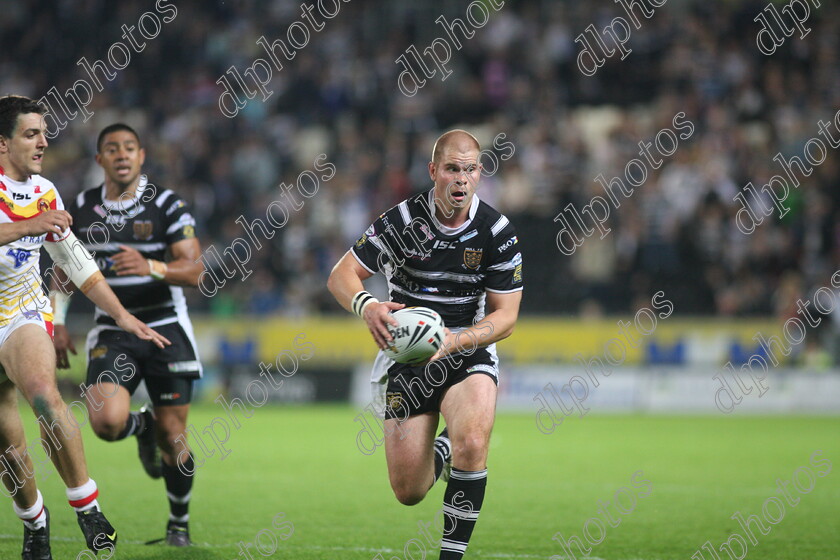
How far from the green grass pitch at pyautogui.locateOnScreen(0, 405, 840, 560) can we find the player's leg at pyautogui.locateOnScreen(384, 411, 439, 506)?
681mm

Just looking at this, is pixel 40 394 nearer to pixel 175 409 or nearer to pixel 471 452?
pixel 175 409

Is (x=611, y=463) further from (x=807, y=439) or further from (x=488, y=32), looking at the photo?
(x=488, y=32)

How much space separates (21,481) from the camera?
6148 mm

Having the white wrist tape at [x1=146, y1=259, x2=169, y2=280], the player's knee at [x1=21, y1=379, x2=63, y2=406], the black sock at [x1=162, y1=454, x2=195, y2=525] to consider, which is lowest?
the player's knee at [x1=21, y1=379, x2=63, y2=406]

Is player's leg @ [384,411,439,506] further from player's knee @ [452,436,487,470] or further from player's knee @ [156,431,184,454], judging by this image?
player's knee @ [156,431,184,454]

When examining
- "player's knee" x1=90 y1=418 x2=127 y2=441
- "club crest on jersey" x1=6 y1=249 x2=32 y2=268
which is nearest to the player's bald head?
"club crest on jersey" x1=6 y1=249 x2=32 y2=268

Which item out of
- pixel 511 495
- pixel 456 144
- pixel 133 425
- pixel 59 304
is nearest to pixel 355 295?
pixel 456 144

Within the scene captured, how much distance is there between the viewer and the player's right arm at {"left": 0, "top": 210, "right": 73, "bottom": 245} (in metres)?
5.92

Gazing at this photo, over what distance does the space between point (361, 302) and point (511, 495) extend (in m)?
4.33

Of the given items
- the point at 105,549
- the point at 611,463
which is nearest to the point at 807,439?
the point at 611,463

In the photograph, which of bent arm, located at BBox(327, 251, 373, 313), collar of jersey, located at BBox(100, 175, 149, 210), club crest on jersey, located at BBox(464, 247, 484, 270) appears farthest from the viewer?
collar of jersey, located at BBox(100, 175, 149, 210)

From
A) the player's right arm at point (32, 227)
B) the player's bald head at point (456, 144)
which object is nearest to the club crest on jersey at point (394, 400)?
the player's bald head at point (456, 144)

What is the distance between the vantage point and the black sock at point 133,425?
25.3 feet

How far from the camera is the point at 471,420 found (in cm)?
611
